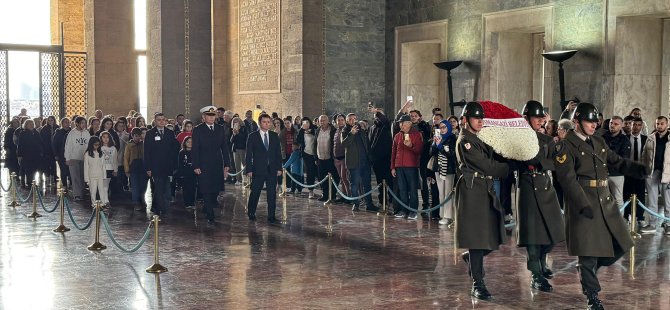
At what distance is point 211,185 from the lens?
12.6 meters

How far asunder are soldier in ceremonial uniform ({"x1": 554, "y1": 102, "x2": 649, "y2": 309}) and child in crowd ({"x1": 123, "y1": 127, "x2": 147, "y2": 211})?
29.0ft

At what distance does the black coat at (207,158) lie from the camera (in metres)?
12.6

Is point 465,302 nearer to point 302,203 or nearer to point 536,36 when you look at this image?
point 302,203

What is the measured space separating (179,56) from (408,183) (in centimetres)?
1073

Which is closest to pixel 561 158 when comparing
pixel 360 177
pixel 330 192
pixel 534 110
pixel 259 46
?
pixel 534 110

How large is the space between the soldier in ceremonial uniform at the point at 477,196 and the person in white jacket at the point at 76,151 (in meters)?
9.81

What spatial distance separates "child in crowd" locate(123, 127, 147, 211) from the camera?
1438 centimetres

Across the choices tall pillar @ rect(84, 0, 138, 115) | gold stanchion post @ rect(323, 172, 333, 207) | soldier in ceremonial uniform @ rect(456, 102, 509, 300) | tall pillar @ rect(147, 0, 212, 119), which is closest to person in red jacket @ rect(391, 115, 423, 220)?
gold stanchion post @ rect(323, 172, 333, 207)

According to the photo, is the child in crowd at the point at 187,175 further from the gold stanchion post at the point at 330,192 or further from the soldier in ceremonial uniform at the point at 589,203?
the soldier in ceremonial uniform at the point at 589,203

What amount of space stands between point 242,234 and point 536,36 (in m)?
10.2

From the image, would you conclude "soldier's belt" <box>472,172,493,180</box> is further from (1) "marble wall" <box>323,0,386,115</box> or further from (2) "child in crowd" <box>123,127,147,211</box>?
(1) "marble wall" <box>323,0,386,115</box>

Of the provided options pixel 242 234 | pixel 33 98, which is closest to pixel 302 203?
pixel 242 234

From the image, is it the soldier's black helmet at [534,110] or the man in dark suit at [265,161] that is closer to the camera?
the soldier's black helmet at [534,110]

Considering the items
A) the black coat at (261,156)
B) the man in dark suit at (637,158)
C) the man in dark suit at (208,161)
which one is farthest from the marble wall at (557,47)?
the man in dark suit at (208,161)
